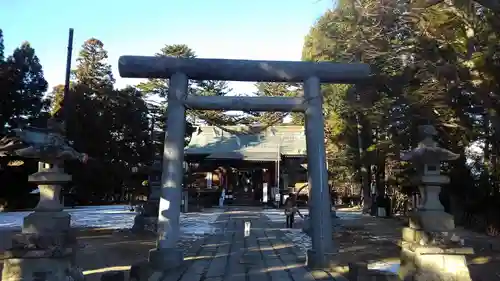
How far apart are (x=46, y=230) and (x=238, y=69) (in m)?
4.06

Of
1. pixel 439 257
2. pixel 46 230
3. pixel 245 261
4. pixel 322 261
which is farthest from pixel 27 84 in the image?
pixel 439 257

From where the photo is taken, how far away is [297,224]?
18.5m

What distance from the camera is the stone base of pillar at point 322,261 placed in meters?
7.64

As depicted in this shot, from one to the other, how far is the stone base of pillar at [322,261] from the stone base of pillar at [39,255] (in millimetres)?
3691

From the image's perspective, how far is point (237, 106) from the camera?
8.46 metres

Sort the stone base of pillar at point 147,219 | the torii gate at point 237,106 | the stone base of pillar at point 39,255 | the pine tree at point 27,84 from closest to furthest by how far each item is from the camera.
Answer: the stone base of pillar at point 39,255 → the torii gate at point 237,106 → the stone base of pillar at point 147,219 → the pine tree at point 27,84

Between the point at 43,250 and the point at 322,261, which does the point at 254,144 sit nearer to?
the point at 322,261

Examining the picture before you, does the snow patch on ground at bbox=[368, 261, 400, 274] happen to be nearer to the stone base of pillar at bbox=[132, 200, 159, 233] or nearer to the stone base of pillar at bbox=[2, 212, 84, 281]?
the stone base of pillar at bbox=[2, 212, 84, 281]

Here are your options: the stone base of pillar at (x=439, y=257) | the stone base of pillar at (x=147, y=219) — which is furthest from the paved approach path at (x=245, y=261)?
the stone base of pillar at (x=147, y=219)

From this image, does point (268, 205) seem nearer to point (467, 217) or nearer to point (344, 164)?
point (344, 164)

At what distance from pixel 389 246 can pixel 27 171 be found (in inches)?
717

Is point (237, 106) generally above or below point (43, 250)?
above

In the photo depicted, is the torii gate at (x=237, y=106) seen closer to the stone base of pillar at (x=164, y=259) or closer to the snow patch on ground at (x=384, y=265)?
the stone base of pillar at (x=164, y=259)

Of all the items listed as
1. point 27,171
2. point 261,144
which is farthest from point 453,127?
point 27,171
